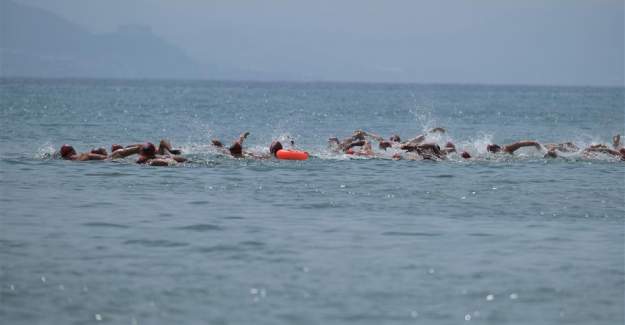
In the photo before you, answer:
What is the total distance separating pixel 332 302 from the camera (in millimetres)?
14078

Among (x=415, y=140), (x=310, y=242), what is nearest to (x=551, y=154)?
(x=415, y=140)

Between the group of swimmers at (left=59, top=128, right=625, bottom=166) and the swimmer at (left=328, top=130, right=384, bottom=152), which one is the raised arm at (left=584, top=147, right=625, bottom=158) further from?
the swimmer at (left=328, top=130, right=384, bottom=152)

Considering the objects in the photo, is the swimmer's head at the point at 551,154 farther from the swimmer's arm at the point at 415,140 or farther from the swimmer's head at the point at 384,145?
the swimmer's head at the point at 384,145

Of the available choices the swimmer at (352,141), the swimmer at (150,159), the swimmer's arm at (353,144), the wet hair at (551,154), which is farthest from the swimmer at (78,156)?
the wet hair at (551,154)

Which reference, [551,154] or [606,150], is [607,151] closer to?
[606,150]

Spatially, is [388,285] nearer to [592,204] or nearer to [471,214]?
[471,214]

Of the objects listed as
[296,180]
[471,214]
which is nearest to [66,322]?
[471,214]

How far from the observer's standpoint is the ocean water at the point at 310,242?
1387 cm

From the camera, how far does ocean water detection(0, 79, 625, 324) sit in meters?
13.9

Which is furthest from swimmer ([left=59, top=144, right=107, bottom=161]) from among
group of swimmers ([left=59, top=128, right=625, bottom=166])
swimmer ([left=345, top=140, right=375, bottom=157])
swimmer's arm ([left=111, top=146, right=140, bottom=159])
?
swimmer ([left=345, top=140, right=375, bottom=157])

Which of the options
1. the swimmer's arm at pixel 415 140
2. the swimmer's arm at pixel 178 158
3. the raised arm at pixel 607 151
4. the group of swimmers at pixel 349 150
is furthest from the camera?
the raised arm at pixel 607 151

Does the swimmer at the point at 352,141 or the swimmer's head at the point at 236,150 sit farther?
the swimmer at the point at 352,141

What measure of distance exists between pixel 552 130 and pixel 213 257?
2205 inches

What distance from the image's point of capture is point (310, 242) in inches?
720
